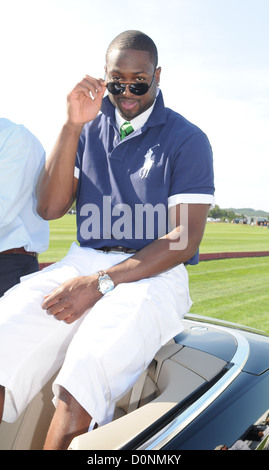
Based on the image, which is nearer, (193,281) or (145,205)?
(145,205)

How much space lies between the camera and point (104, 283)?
209 centimetres

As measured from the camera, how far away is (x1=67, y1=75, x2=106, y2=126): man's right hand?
2371 mm

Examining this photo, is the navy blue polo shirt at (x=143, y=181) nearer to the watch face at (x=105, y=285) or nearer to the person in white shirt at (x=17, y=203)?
the watch face at (x=105, y=285)

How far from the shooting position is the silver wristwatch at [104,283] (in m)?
2.07

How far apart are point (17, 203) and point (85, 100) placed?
2.49 feet

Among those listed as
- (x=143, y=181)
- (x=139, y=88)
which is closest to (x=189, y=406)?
(x=143, y=181)

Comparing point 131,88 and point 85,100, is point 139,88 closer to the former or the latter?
point 131,88

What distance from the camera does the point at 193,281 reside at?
12281mm

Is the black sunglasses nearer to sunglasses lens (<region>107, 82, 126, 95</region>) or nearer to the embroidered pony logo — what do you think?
sunglasses lens (<region>107, 82, 126, 95</region>)

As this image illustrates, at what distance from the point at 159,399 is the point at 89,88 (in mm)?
1579

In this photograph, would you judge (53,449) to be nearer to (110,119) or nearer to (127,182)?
(127,182)

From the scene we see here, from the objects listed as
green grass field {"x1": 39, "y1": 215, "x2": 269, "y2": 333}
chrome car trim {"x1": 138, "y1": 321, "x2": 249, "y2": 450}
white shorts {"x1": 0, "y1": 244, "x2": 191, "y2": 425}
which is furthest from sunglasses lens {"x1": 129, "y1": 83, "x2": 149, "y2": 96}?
green grass field {"x1": 39, "y1": 215, "x2": 269, "y2": 333}

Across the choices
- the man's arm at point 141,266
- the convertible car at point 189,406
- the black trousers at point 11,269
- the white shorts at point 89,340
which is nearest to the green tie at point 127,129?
the man's arm at point 141,266
